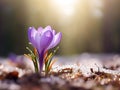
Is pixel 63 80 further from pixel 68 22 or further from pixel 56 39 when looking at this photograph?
pixel 68 22

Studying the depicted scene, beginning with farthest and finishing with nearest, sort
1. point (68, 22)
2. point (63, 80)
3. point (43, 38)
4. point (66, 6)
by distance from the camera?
1. point (68, 22)
2. point (66, 6)
3. point (43, 38)
4. point (63, 80)

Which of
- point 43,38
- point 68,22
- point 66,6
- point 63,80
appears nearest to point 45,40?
point 43,38

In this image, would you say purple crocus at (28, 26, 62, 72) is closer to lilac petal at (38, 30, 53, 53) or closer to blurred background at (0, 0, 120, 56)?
lilac petal at (38, 30, 53, 53)

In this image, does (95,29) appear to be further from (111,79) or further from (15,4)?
(111,79)

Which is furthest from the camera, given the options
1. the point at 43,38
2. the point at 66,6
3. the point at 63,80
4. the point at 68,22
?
the point at 68,22

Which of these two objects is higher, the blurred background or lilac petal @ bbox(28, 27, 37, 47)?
the blurred background

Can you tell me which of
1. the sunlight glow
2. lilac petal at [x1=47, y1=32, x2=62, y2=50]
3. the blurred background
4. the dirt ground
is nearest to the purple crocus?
lilac petal at [x1=47, y1=32, x2=62, y2=50]

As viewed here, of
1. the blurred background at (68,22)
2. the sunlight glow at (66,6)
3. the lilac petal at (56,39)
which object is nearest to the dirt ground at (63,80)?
the lilac petal at (56,39)
